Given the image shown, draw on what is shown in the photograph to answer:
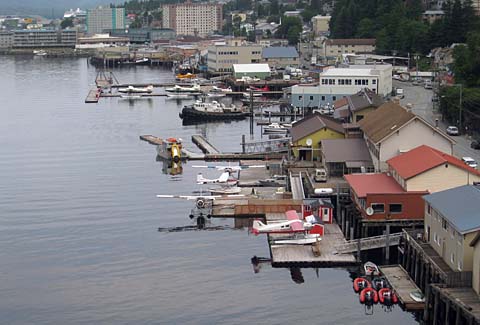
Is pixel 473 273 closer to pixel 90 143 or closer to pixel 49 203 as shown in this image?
pixel 49 203

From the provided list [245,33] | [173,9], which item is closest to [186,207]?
[245,33]

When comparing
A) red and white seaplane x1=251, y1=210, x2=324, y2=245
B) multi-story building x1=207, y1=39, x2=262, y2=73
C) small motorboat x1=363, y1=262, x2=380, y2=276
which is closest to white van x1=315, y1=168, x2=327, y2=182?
red and white seaplane x1=251, y1=210, x2=324, y2=245

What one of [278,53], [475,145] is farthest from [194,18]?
[475,145]

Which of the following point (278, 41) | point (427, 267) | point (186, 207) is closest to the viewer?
point (427, 267)

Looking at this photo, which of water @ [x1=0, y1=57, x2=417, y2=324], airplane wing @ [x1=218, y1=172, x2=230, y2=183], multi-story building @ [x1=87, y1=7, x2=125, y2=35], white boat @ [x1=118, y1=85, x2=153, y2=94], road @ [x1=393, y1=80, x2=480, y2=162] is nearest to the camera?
water @ [x1=0, y1=57, x2=417, y2=324]

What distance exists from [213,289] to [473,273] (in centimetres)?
481

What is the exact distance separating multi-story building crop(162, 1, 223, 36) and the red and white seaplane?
10952cm

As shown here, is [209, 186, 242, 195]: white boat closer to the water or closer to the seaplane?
the water

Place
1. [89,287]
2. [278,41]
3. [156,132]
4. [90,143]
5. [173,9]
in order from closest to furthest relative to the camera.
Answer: [89,287] → [90,143] → [156,132] → [278,41] → [173,9]

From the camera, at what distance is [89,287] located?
17516mm

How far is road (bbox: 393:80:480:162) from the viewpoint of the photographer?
2644cm

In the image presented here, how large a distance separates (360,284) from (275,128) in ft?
64.3

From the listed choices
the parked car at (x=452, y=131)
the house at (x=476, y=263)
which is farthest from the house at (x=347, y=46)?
the house at (x=476, y=263)

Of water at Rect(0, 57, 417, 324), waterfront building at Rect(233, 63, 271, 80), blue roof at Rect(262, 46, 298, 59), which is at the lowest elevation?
water at Rect(0, 57, 417, 324)
